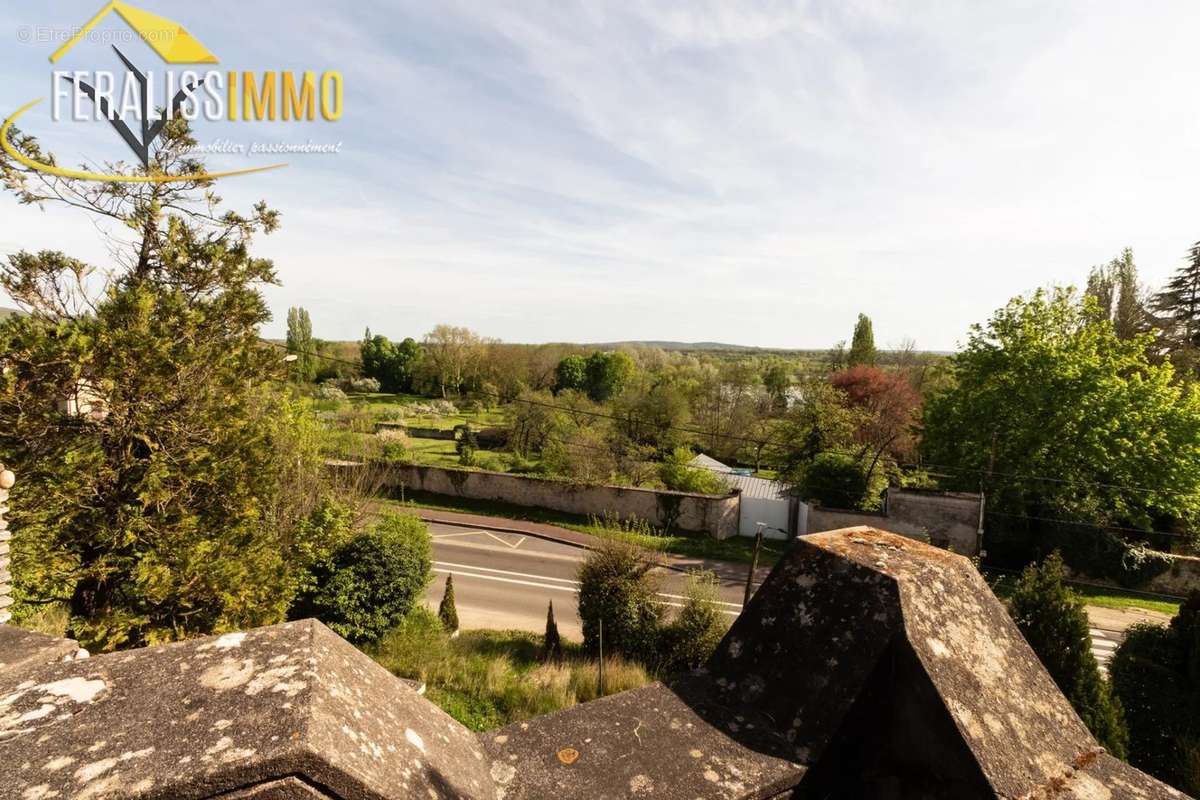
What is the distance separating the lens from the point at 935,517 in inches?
837

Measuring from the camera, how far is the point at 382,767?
→ 4.88 ft

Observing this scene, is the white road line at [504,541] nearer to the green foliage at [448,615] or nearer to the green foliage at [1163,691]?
the green foliage at [448,615]

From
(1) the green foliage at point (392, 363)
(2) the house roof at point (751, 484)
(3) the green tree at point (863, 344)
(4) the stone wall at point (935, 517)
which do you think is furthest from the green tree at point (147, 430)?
(1) the green foliage at point (392, 363)

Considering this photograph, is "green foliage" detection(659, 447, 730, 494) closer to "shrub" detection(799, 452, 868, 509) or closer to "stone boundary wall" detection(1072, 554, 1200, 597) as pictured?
"shrub" detection(799, 452, 868, 509)

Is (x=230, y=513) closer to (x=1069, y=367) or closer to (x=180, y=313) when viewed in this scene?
(x=180, y=313)

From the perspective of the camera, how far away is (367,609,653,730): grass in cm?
1015

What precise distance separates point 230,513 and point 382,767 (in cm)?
865

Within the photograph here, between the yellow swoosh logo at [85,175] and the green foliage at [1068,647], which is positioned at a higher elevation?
the yellow swoosh logo at [85,175]

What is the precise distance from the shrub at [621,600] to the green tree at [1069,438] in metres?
15.1

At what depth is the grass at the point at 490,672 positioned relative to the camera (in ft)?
33.3

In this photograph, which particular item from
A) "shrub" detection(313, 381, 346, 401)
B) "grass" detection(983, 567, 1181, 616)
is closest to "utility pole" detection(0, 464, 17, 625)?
"grass" detection(983, 567, 1181, 616)

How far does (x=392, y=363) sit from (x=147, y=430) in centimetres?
7573

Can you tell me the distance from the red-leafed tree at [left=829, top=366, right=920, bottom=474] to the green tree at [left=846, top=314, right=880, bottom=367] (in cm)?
1227

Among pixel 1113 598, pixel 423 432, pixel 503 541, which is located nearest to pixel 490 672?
pixel 503 541
